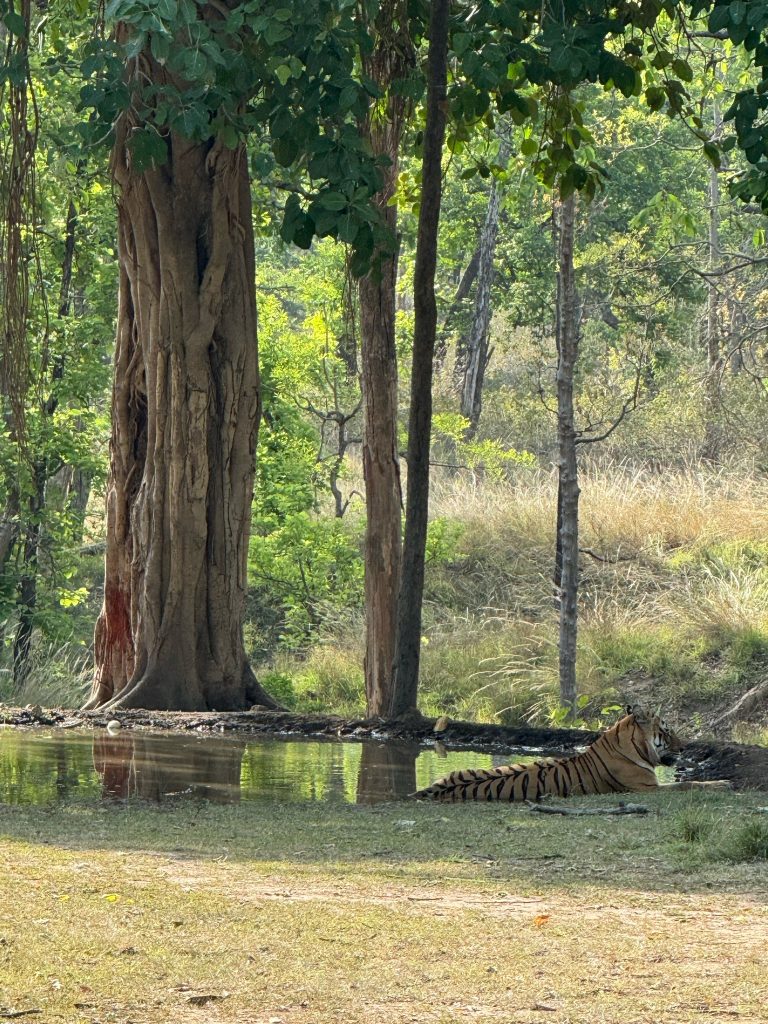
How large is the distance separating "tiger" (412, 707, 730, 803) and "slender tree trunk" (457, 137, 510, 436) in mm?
26374

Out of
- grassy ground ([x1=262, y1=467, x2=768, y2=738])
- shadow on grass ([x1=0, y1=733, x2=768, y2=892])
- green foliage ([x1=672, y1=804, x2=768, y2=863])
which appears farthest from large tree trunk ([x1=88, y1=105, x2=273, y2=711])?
green foliage ([x1=672, y1=804, x2=768, y2=863])

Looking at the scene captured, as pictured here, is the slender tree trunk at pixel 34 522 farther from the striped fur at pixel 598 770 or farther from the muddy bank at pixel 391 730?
the striped fur at pixel 598 770

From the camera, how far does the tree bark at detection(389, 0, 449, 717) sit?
10.8 metres


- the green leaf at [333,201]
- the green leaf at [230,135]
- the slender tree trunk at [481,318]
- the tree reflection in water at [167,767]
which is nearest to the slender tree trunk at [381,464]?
the green leaf at [230,135]

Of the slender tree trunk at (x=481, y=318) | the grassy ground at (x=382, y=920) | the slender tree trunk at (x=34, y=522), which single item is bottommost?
the grassy ground at (x=382, y=920)

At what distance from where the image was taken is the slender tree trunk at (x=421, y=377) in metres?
10.8

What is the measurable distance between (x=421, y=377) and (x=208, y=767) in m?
3.30

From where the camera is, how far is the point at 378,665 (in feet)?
52.9

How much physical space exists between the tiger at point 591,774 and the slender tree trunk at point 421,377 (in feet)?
7.42

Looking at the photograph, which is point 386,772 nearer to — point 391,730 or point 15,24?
point 391,730

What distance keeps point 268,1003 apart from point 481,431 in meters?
38.7

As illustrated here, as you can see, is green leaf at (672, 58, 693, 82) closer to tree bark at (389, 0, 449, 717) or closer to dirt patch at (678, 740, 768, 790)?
tree bark at (389, 0, 449, 717)

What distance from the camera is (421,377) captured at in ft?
35.6

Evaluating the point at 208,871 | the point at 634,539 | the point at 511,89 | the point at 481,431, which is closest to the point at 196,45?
the point at 511,89
